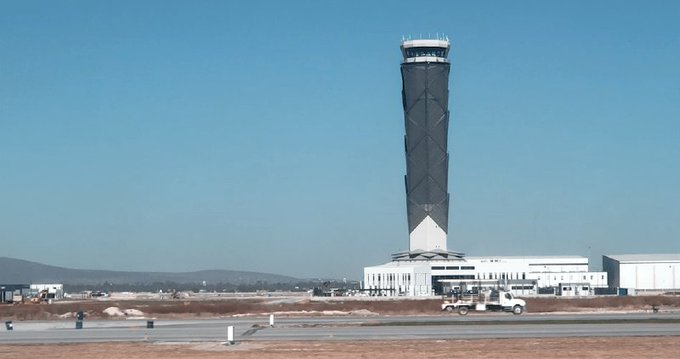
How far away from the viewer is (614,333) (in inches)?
2682

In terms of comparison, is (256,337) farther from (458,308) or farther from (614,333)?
(458,308)

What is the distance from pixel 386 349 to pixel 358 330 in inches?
699

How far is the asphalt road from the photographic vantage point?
2697 inches

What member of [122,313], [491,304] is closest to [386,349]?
[491,304]

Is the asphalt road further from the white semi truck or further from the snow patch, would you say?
the snow patch

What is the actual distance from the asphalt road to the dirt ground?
4.41 m

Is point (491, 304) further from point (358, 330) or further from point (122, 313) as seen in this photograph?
point (122, 313)

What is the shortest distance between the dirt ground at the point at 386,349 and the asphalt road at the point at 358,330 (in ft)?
14.5

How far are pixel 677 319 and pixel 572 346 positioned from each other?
107ft

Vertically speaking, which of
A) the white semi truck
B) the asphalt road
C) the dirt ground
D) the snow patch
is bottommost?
the dirt ground

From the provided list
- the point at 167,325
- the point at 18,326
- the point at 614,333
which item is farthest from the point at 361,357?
the point at 18,326

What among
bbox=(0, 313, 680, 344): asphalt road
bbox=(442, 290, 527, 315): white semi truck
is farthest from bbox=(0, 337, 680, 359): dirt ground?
bbox=(442, 290, 527, 315): white semi truck

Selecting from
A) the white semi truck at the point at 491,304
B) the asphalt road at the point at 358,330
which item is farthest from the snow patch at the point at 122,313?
the white semi truck at the point at 491,304

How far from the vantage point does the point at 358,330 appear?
247 feet
